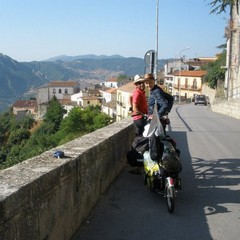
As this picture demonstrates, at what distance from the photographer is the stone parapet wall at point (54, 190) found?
9.93ft

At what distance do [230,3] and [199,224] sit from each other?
7279mm

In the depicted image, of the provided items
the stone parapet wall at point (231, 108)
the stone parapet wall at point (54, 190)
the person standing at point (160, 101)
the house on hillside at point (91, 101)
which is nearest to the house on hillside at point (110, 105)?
the house on hillside at point (91, 101)

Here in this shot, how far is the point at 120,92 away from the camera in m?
89.5

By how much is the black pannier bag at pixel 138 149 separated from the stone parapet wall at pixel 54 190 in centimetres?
55

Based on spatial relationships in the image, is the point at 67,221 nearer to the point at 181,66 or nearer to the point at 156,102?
the point at 156,102

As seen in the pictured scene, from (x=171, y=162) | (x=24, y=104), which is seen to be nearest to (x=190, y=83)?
(x=24, y=104)

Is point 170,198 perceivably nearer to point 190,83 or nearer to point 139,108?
point 139,108

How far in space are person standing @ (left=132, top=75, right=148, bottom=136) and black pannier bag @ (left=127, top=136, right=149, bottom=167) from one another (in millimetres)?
392

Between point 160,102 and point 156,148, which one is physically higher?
point 160,102

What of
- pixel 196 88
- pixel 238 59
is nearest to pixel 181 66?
pixel 196 88

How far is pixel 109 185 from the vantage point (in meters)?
6.67

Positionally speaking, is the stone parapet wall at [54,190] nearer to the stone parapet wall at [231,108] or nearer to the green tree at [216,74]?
the stone parapet wall at [231,108]

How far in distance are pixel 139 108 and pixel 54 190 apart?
3.78 metres

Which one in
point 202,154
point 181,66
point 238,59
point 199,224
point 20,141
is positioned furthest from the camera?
point 181,66
